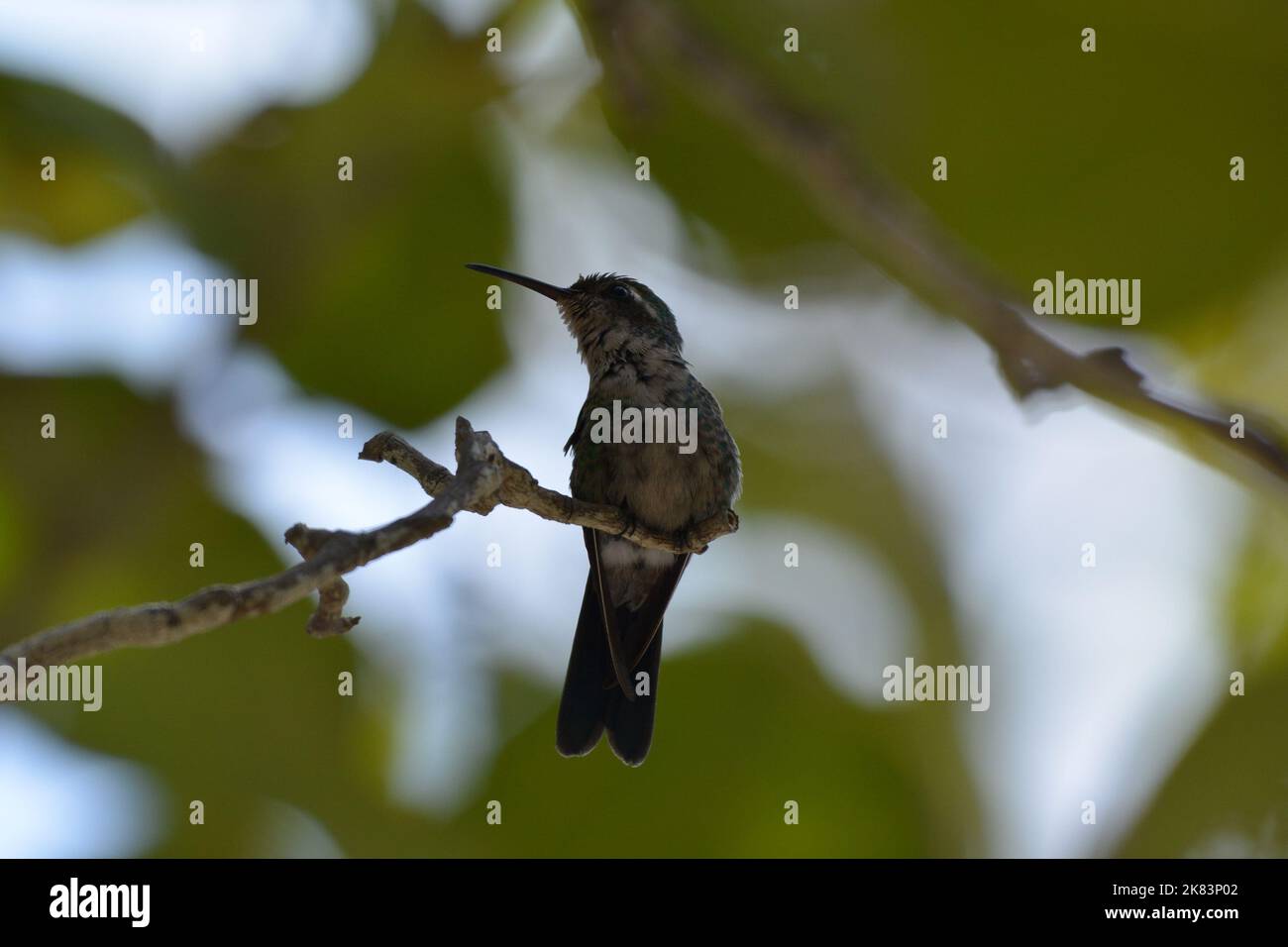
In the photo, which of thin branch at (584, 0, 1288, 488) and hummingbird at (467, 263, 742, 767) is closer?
thin branch at (584, 0, 1288, 488)

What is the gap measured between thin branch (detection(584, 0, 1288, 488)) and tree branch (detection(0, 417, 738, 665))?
3.58ft

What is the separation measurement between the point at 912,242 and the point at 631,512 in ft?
5.42

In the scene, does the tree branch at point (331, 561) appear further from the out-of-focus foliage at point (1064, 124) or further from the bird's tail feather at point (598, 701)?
the out-of-focus foliage at point (1064, 124)

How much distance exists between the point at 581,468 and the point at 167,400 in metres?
2.59

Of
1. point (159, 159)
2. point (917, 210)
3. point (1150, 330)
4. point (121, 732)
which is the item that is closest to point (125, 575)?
point (121, 732)

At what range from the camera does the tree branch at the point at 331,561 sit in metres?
1.79

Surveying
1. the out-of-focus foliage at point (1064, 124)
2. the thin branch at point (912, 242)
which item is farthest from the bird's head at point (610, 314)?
the thin branch at point (912, 242)

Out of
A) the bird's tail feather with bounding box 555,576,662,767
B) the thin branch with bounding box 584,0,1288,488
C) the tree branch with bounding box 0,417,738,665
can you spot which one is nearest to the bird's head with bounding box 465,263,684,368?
the bird's tail feather with bounding box 555,576,662,767

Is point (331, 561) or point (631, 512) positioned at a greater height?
point (631, 512)

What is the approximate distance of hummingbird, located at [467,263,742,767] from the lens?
4.53 meters

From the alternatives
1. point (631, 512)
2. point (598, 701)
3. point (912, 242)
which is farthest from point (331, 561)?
point (598, 701)

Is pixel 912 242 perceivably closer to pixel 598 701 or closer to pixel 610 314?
pixel 598 701

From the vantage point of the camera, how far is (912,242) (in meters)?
3.27

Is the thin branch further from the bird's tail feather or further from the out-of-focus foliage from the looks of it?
the bird's tail feather
